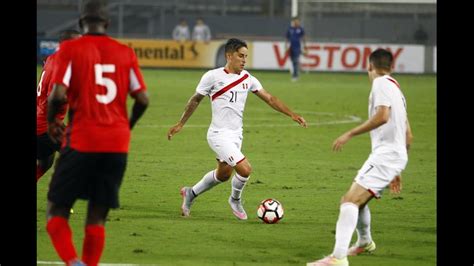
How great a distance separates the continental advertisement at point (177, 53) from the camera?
43656mm

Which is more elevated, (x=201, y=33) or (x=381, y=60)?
(x=201, y=33)

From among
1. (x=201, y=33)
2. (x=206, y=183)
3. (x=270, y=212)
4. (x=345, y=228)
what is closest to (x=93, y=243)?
(x=345, y=228)

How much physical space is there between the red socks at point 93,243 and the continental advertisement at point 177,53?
35.5m

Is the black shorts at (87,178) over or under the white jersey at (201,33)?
under

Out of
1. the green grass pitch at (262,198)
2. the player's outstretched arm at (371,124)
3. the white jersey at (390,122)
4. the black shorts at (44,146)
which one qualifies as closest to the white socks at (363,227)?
the green grass pitch at (262,198)

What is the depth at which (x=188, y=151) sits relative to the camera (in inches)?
740

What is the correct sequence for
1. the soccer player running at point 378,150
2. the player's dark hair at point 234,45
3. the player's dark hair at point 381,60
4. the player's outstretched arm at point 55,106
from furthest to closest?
the player's dark hair at point 234,45 → the player's dark hair at point 381,60 → the soccer player running at point 378,150 → the player's outstretched arm at point 55,106

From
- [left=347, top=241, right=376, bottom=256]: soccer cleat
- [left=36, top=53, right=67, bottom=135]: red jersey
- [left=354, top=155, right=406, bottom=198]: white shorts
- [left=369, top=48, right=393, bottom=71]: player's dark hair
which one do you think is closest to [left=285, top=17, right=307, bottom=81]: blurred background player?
[left=36, top=53, right=67, bottom=135]: red jersey

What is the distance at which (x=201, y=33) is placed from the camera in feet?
144

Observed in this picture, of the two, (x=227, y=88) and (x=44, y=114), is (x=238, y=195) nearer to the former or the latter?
(x=227, y=88)

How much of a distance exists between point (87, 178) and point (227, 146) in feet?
12.5

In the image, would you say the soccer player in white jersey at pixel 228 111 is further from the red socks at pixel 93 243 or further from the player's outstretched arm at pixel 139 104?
the red socks at pixel 93 243

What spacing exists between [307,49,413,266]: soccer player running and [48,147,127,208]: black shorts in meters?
1.91
